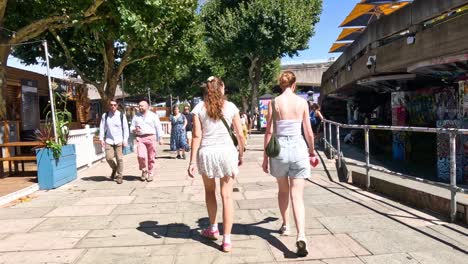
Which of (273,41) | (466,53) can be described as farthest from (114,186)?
(273,41)

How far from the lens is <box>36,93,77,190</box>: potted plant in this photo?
843 centimetres

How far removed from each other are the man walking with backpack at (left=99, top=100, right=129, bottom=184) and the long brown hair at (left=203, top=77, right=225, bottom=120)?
4.88 metres

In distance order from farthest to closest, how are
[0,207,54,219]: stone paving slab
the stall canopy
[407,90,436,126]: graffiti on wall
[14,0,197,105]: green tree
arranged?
the stall canopy < [14,0,197,105]: green tree < [407,90,436,126]: graffiti on wall < [0,207,54,219]: stone paving slab

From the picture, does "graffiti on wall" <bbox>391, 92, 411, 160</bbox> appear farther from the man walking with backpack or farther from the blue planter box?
the blue planter box

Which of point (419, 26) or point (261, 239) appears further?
point (419, 26)

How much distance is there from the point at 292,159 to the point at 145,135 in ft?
17.3

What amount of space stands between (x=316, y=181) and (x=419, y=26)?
179 inches

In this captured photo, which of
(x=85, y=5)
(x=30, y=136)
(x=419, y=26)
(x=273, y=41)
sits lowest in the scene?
(x=30, y=136)

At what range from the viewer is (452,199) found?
5180mm

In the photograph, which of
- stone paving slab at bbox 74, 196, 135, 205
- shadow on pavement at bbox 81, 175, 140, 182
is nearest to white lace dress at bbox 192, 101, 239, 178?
stone paving slab at bbox 74, 196, 135, 205

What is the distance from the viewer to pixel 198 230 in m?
5.22

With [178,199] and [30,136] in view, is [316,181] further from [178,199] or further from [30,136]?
[30,136]

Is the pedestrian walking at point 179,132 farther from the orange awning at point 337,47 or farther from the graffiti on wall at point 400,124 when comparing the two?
the orange awning at point 337,47

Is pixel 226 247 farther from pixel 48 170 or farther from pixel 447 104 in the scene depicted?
pixel 447 104
